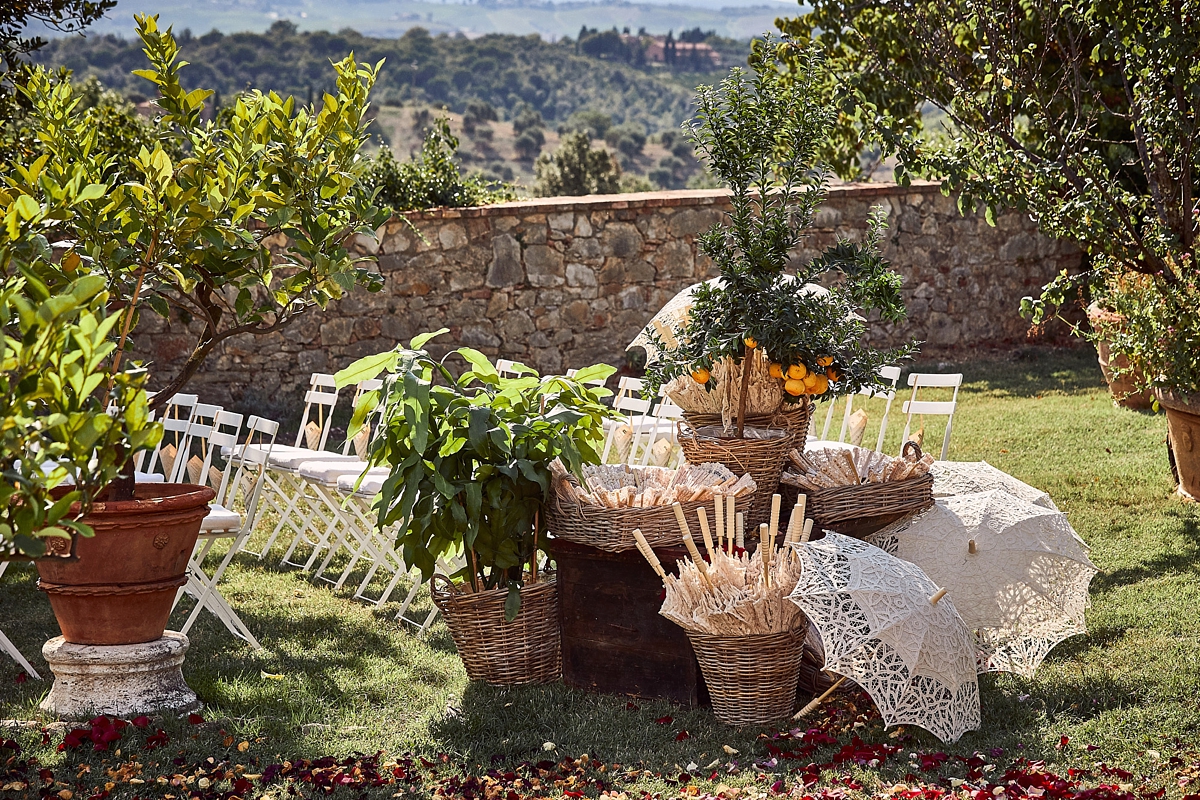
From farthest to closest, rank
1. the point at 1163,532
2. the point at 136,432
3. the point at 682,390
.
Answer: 1. the point at 1163,532
2. the point at 682,390
3. the point at 136,432

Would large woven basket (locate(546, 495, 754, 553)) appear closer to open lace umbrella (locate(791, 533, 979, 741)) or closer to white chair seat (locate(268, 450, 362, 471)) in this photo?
open lace umbrella (locate(791, 533, 979, 741))

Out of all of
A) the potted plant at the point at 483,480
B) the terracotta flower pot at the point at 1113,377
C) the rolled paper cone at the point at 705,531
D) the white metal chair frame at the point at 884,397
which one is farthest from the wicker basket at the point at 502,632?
the terracotta flower pot at the point at 1113,377

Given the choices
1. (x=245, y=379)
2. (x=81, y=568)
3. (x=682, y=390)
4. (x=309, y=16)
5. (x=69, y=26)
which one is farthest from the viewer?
(x=309, y=16)

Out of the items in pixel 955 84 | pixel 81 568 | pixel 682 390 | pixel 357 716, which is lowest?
pixel 357 716

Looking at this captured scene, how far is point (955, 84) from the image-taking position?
5.56 meters

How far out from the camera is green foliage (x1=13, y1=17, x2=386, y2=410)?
10.6 ft

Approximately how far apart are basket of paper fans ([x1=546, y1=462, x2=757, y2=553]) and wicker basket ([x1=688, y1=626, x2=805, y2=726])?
35cm

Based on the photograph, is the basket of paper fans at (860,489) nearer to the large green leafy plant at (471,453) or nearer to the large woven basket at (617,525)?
the large woven basket at (617,525)

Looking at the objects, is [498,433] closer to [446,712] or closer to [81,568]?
[446,712]

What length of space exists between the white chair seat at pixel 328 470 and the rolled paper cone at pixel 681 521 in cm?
188

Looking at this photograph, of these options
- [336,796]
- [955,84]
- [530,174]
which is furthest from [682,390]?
[530,174]

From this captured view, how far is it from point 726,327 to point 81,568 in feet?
6.90

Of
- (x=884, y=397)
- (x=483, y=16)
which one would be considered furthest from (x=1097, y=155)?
(x=483, y=16)

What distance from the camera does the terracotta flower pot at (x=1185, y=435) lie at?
529 cm
